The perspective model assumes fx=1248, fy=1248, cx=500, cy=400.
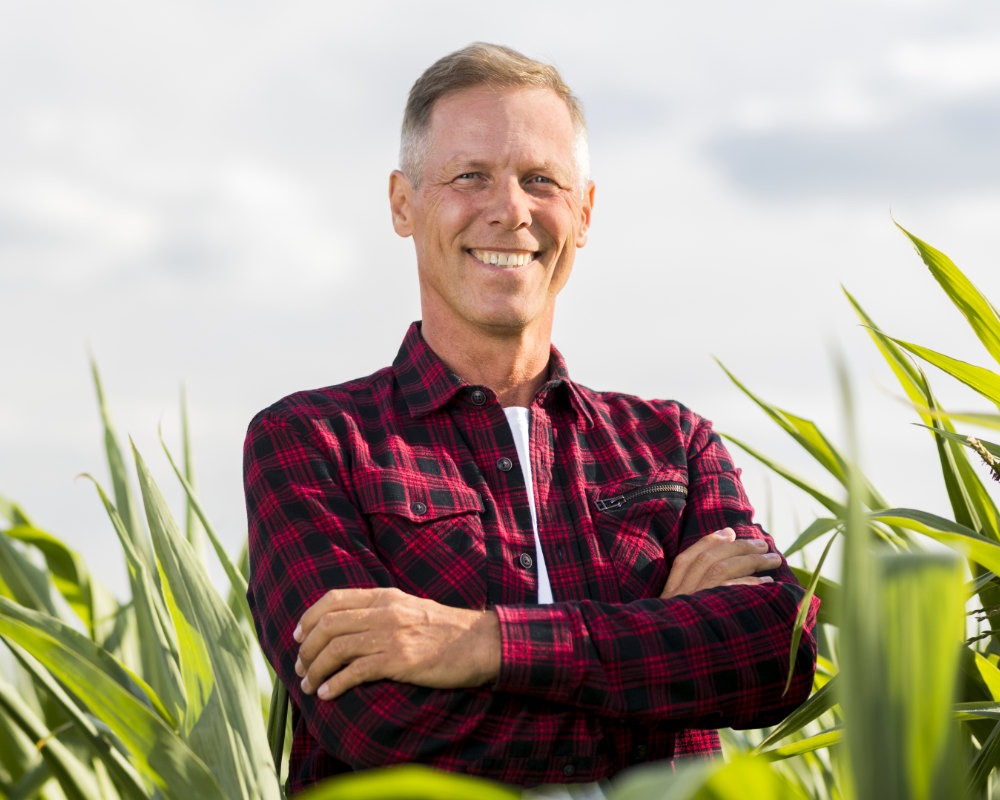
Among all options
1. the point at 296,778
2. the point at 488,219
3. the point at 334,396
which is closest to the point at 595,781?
the point at 296,778

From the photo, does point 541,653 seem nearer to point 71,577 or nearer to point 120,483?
point 120,483

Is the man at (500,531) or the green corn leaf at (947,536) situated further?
the man at (500,531)

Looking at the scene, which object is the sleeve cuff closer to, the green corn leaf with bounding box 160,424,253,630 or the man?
the man

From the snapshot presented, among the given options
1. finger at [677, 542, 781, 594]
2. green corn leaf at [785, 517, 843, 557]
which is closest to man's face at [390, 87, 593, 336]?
finger at [677, 542, 781, 594]

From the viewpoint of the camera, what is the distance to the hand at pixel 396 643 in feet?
5.31

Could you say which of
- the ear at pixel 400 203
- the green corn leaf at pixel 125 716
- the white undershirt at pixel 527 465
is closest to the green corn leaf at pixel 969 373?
the white undershirt at pixel 527 465

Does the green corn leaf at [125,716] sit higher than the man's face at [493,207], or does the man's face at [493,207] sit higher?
the man's face at [493,207]

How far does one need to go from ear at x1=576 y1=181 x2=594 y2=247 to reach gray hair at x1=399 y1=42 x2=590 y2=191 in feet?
0.18

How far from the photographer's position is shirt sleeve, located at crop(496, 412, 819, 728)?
1658 millimetres

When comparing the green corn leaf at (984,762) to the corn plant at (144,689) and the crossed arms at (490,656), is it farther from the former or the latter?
the corn plant at (144,689)

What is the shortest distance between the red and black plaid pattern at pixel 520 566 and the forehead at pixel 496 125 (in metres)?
0.36

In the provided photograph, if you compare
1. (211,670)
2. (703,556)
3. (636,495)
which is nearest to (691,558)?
(703,556)

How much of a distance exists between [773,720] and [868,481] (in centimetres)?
41

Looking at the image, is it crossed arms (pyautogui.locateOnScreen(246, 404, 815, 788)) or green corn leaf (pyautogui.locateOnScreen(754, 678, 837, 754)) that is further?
crossed arms (pyautogui.locateOnScreen(246, 404, 815, 788))
